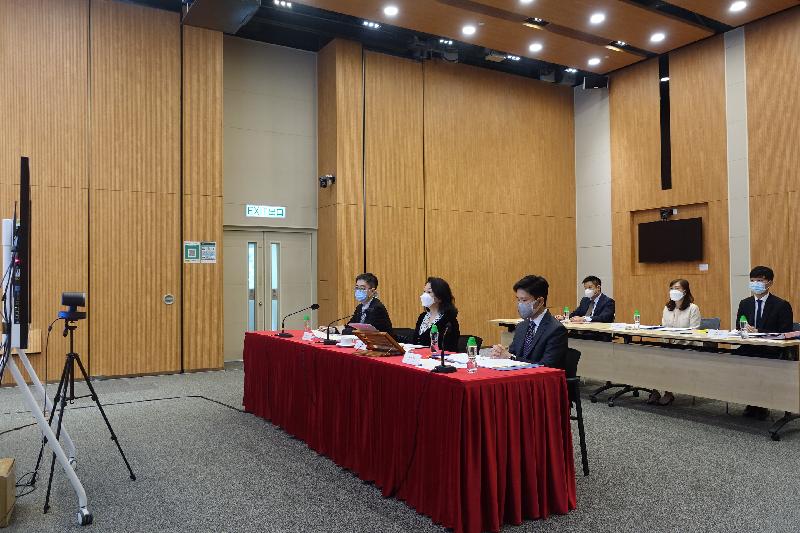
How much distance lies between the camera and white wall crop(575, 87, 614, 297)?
10492 mm

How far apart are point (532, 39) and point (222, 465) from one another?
727 cm

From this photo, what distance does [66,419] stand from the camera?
17.4 ft

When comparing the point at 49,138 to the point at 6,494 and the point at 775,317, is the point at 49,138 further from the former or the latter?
the point at 775,317

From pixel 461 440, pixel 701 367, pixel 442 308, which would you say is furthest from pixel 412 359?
pixel 701 367

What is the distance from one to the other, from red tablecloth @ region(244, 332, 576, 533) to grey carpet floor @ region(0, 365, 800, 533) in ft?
0.41

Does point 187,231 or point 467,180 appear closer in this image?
point 187,231

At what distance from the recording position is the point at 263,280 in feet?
29.4

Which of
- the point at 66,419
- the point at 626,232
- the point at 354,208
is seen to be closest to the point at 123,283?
the point at 66,419

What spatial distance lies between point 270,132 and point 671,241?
648cm

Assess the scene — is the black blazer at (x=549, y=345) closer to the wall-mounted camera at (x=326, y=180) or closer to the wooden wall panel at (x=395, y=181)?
the wooden wall panel at (x=395, y=181)

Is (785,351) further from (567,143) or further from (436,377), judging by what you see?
(567,143)

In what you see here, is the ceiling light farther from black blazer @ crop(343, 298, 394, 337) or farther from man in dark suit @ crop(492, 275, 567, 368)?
man in dark suit @ crop(492, 275, 567, 368)

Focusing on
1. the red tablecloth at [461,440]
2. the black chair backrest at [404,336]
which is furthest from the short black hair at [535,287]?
the black chair backrest at [404,336]

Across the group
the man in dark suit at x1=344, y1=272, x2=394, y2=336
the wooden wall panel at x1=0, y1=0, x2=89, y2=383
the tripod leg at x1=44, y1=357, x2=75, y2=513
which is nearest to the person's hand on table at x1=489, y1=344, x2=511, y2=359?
the man in dark suit at x1=344, y1=272, x2=394, y2=336
